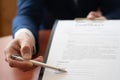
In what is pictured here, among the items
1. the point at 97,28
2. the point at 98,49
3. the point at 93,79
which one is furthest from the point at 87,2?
the point at 93,79

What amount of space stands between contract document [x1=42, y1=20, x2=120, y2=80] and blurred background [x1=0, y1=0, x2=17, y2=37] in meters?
1.25

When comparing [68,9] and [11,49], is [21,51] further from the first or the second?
[68,9]

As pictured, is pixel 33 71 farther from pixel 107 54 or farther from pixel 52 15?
pixel 52 15

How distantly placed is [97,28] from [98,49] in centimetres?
11

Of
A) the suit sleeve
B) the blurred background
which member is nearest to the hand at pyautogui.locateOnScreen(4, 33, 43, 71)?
the suit sleeve

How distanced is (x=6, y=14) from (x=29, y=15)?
42.9 inches

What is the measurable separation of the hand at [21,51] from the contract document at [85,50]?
0.05 metres

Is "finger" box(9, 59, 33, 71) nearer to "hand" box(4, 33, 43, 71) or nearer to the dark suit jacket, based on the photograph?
"hand" box(4, 33, 43, 71)

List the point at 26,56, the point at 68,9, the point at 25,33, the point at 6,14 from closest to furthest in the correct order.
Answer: the point at 26,56 → the point at 25,33 → the point at 68,9 → the point at 6,14

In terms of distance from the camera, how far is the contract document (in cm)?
57

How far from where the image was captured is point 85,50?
644 millimetres

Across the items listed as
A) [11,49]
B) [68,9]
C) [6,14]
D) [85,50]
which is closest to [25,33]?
[11,49]

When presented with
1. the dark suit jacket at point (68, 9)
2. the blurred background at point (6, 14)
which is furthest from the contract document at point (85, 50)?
the blurred background at point (6, 14)

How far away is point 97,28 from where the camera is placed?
0.74 metres
